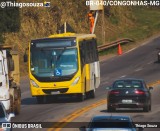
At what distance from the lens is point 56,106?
3484 centimetres

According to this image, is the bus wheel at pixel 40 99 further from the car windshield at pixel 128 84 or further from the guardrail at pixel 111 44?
the guardrail at pixel 111 44

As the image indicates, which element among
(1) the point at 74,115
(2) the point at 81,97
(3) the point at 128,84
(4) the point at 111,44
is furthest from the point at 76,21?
(1) the point at 74,115

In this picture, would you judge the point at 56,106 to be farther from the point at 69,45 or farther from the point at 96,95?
the point at 96,95

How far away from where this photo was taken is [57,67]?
36062 mm

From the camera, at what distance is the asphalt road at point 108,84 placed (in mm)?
30125

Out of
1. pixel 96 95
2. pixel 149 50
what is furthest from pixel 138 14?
pixel 96 95

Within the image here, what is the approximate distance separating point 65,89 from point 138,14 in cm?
5516

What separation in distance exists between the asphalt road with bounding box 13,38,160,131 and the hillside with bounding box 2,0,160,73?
4.85 metres

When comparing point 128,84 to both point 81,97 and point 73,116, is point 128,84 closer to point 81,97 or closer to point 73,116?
point 73,116

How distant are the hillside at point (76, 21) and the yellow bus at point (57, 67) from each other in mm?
19058

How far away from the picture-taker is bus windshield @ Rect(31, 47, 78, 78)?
1419 inches

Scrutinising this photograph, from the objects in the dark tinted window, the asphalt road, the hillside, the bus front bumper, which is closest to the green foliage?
the hillside

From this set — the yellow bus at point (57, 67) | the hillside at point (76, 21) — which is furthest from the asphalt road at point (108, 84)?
the hillside at point (76, 21)

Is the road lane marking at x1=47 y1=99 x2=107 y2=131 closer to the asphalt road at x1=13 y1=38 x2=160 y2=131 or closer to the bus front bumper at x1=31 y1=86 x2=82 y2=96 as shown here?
the asphalt road at x1=13 y1=38 x2=160 y2=131
